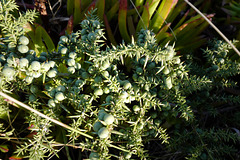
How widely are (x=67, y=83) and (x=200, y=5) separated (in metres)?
1.42

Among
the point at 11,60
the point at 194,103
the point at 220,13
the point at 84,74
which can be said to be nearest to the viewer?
the point at 11,60

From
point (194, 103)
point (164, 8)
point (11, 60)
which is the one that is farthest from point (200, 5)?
point (11, 60)

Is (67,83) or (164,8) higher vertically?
(164,8)

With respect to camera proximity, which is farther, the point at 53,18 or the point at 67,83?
the point at 53,18

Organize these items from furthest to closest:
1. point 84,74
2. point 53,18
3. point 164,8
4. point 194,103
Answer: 1. point 53,18
2. point 164,8
3. point 194,103
4. point 84,74

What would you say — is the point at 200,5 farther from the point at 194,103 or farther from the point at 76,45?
the point at 76,45

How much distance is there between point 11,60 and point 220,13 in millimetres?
1671

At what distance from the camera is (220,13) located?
1.73 meters

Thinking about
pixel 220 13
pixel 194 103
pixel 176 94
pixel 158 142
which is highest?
pixel 220 13

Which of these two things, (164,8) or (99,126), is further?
(164,8)

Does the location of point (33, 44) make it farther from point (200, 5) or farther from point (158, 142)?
point (200, 5)

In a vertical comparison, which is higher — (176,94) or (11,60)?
(11,60)

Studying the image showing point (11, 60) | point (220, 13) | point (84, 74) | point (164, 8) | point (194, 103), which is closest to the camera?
point (11, 60)

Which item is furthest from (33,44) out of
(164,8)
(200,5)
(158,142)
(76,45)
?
(200,5)
